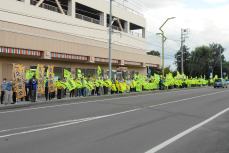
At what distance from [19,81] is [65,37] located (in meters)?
16.0

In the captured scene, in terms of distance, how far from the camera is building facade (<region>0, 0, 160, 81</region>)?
110 ft

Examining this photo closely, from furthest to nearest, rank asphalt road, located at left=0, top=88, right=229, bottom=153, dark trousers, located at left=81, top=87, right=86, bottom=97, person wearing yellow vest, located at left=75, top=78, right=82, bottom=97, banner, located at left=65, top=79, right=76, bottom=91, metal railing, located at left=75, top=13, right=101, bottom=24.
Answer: metal railing, located at left=75, top=13, right=101, bottom=24 < dark trousers, located at left=81, top=87, right=86, bottom=97 < person wearing yellow vest, located at left=75, top=78, right=82, bottom=97 < banner, located at left=65, top=79, right=76, bottom=91 < asphalt road, located at left=0, top=88, right=229, bottom=153

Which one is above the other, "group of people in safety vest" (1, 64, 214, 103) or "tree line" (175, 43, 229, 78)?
"tree line" (175, 43, 229, 78)

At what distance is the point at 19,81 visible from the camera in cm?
2538

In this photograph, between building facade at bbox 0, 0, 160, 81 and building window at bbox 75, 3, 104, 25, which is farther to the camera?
building window at bbox 75, 3, 104, 25

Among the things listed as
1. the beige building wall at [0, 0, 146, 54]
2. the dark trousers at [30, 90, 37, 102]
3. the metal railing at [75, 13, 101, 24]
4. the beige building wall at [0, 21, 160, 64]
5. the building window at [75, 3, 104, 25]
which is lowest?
the dark trousers at [30, 90, 37, 102]

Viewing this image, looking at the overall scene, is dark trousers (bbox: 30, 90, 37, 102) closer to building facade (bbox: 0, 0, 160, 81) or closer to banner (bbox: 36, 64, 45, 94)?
banner (bbox: 36, 64, 45, 94)

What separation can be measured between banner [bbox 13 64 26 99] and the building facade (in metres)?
5.88

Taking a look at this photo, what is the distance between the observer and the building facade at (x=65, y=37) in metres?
33.5

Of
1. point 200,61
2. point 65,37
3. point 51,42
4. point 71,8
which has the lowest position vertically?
point 51,42

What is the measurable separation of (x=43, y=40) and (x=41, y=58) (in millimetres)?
1643

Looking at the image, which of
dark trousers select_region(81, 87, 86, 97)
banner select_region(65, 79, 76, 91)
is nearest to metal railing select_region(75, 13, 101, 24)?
dark trousers select_region(81, 87, 86, 97)

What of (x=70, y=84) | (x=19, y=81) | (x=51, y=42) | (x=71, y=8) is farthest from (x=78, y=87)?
(x=71, y=8)

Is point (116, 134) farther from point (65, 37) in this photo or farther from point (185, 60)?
point (185, 60)
